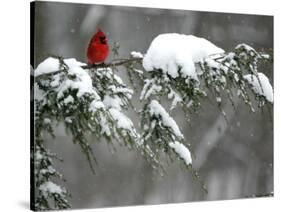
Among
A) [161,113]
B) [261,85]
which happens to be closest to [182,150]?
[161,113]

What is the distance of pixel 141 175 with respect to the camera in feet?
20.4

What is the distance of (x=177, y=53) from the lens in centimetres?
618

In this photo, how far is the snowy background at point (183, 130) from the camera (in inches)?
229

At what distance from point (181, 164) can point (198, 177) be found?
24cm

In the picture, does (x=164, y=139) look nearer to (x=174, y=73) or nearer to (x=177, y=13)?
(x=174, y=73)

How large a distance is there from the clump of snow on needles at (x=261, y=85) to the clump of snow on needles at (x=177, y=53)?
1.30 feet

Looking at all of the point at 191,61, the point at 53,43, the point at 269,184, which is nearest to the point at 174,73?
the point at 191,61

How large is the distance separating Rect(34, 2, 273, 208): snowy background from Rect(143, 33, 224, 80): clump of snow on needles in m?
0.07

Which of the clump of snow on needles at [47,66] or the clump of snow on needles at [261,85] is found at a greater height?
the clump of snow on needles at [47,66]

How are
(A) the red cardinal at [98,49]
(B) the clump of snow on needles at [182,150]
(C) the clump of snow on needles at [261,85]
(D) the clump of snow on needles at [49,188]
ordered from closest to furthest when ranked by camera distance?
(D) the clump of snow on needles at [49,188], (A) the red cardinal at [98,49], (B) the clump of snow on needles at [182,150], (C) the clump of snow on needles at [261,85]

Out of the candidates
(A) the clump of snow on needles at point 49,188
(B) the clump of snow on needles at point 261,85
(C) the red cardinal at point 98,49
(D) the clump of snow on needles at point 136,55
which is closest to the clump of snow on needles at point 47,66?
(C) the red cardinal at point 98,49

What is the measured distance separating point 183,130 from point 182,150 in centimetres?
21

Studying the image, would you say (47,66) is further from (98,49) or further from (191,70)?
(191,70)

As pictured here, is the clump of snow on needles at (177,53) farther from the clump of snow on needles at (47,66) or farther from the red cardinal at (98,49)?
the clump of snow on needles at (47,66)
